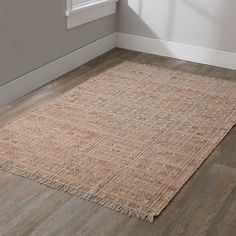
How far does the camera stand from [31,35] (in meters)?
3.50

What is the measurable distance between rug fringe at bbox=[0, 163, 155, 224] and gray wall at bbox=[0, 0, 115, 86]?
969 mm

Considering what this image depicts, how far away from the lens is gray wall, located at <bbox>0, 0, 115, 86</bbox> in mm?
3268

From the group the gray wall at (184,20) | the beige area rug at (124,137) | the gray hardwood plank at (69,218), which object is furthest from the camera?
the gray wall at (184,20)

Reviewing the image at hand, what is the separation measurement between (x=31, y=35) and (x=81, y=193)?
1.59 metres

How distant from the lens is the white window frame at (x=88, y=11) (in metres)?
3.89

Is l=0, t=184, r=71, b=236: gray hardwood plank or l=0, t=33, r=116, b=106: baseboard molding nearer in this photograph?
l=0, t=184, r=71, b=236: gray hardwood plank

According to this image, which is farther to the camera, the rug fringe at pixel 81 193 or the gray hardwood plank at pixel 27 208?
the rug fringe at pixel 81 193

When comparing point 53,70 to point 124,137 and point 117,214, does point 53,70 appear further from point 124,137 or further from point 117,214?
point 117,214

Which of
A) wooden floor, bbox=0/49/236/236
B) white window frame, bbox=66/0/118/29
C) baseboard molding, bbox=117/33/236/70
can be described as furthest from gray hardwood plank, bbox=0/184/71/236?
baseboard molding, bbox=117/33/236/70

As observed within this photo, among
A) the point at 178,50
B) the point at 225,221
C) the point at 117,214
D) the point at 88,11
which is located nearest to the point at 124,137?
the point at 117,214

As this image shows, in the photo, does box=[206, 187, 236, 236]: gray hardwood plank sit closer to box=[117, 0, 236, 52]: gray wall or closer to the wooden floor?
the wooden floor

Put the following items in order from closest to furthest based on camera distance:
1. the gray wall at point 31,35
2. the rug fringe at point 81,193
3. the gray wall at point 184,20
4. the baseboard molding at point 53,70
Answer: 1. the rug fringe at point 81,193
2. the gray wall at point 31,35
3. the baseboard molding at point 53,70
4. the gray wall at point 184,20

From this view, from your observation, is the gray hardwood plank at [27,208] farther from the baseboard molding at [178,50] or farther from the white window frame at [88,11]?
the baseboard molding at [178,50]

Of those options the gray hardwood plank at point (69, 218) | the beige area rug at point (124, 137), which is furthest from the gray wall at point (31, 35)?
the gray hardwood plank at point (69, 218)
